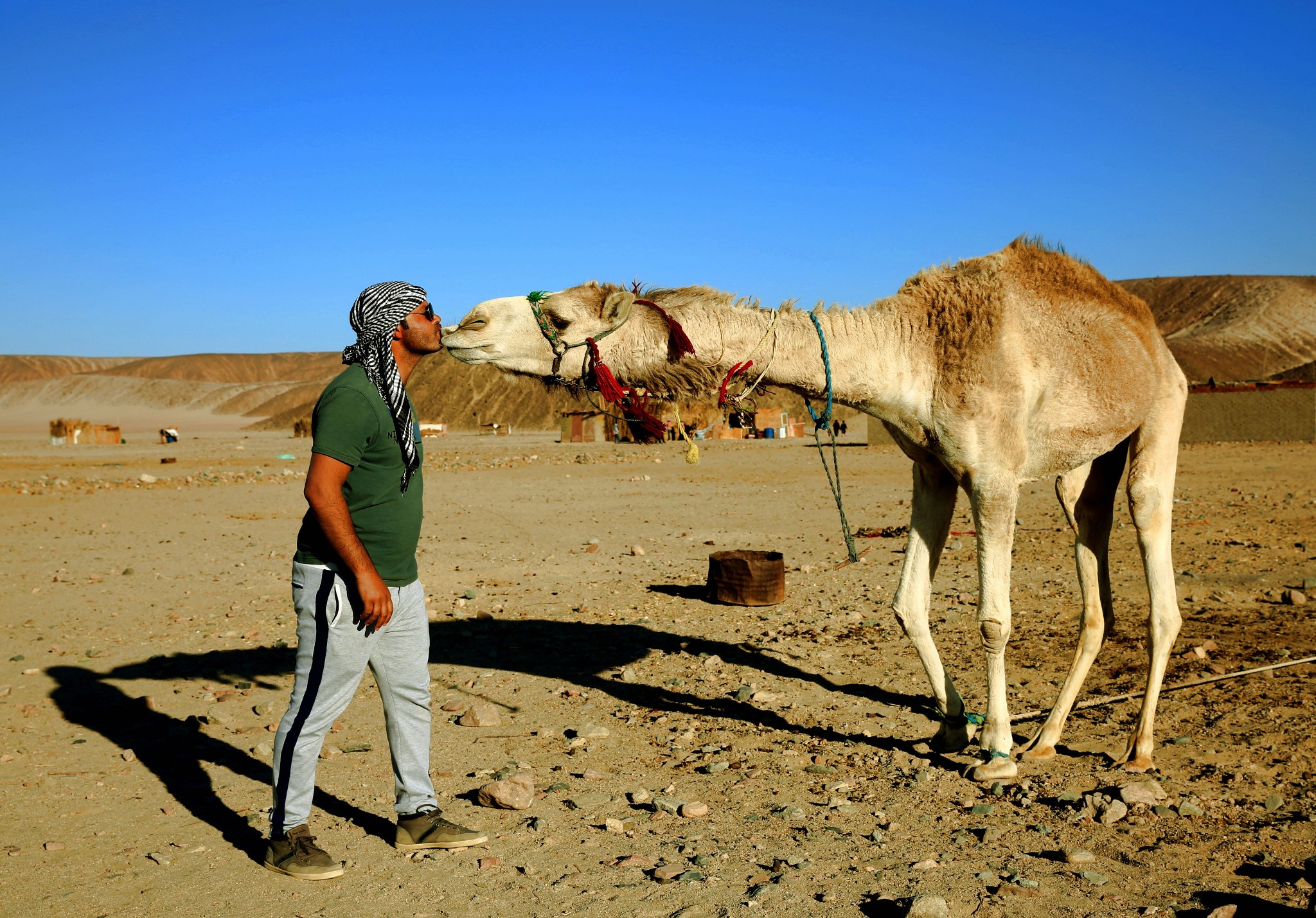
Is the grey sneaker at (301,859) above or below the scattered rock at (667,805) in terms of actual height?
above

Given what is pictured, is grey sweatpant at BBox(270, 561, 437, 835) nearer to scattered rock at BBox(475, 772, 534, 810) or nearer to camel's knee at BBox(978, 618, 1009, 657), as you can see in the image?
scattered rock at BBox(475, 772, 534, 810)

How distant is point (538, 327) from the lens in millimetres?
5086

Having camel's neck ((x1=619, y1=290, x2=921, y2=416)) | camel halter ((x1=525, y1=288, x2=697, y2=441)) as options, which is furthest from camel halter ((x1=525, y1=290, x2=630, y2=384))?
camel's neck ((x1=619, y1=290, x2=921, y2=416))

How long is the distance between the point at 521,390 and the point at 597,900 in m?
90.4

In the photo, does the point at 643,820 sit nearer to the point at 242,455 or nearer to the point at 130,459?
the point at 130,459

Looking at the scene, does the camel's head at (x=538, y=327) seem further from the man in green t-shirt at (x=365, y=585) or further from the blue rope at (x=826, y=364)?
the blue rope at (x=826, y=364)

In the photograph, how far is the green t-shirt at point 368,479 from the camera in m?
3.99

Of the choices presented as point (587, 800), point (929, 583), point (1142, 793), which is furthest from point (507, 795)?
point (1142, 793)

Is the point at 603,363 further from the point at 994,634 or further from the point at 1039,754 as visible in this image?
the point at 1039,754

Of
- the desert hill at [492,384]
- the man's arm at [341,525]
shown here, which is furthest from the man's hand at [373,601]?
the desert hill at [492,384]

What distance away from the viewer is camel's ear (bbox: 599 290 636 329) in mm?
5117

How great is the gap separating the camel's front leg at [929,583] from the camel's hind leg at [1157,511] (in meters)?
1.01

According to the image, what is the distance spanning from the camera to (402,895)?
3982mm

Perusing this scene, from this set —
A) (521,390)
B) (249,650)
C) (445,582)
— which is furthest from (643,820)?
(521,390)
